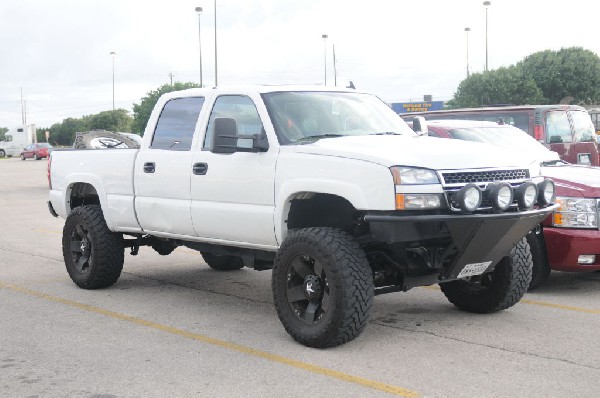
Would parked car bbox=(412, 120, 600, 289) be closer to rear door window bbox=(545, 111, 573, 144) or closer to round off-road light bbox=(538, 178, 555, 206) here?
round off-road light bbox=(538, 178, 555, 206)

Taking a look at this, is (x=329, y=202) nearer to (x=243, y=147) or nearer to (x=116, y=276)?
(x=243, y=147)

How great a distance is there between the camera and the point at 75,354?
5.79 metres

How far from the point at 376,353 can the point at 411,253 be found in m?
0.77

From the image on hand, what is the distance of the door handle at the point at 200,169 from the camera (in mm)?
6867

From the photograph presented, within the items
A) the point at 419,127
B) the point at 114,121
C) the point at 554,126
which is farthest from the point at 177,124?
the point at 114,121

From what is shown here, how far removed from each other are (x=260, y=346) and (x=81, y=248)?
10.5 feet

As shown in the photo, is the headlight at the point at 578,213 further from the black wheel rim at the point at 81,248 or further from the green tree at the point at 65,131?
the green tree at the point at 65,131

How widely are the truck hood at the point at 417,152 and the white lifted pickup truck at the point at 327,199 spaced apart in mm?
11

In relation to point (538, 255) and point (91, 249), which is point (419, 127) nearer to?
→ point (538, 255)

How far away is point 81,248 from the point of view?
8406mm

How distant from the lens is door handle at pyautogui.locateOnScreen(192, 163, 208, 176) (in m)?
6.87

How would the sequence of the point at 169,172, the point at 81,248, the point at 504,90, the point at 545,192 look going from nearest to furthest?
1. the point at 545,192
2. the point at 169,172
3. the point at 81,248
4. the point at 504,90

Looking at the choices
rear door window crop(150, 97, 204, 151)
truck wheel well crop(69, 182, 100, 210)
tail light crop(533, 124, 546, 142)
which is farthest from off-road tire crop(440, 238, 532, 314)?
tail light crop(533, 124, 546, 142)

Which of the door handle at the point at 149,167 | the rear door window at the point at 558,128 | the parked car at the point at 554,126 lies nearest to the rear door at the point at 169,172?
the door handle at the point at 149,167
